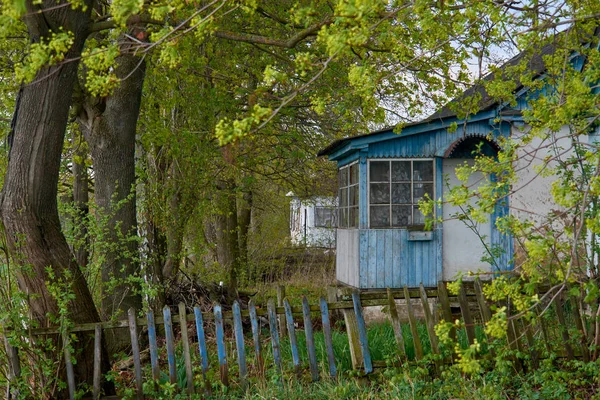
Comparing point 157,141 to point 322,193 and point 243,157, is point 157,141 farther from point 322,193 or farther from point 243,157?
point 322,193

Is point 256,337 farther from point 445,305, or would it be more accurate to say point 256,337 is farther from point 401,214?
point 401,214

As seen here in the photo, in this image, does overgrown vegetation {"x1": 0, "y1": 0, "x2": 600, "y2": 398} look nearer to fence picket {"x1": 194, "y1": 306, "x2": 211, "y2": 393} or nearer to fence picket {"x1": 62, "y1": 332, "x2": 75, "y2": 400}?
fence picket {"x1": 62, "y1": 332, "x2": 75, "y2": 400}

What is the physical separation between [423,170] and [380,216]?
3.52ft

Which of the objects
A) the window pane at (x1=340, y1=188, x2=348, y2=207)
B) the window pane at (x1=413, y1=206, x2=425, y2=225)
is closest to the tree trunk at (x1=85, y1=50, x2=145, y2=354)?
the window pane at (x1=413, y1=206, x2=425, y2=225)

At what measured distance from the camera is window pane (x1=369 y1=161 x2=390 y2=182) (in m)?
11.9

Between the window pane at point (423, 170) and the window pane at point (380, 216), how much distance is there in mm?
743

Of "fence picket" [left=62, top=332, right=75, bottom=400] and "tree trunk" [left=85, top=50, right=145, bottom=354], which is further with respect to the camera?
"tree trunk" [left=85, top=50, right=145, bottom=354]

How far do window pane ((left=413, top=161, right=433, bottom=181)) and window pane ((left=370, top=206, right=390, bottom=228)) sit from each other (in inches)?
29.3

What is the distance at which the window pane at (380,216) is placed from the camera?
11.8 meters

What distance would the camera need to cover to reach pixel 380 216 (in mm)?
11844

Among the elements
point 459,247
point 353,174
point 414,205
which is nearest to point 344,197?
point 353,174

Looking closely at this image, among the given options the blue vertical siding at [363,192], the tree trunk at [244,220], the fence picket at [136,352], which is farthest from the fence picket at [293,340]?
the tree trunk at [244,220]

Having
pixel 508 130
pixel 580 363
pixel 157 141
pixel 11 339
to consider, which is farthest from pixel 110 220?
pixel 508 130

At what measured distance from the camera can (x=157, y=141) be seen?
32.1ft
